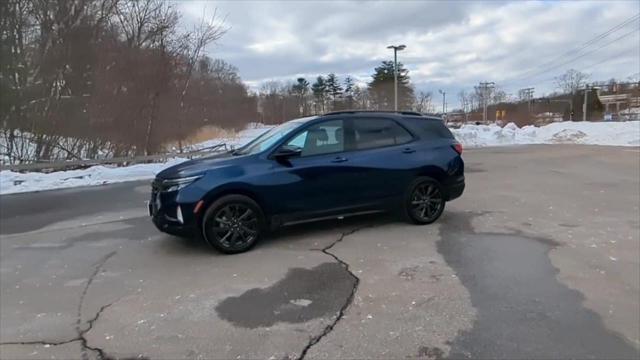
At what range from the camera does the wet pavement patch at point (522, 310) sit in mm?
3529

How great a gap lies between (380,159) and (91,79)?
1638cm

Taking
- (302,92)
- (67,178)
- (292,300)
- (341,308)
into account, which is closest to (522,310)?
(341,308)

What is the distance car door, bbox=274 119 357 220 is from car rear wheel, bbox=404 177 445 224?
0.96m

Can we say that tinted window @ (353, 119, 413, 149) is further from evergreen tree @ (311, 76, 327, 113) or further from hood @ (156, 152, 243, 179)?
evergreen tree @ (311, 76, 327, 113)

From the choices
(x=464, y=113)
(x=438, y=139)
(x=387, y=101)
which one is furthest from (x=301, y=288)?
(x=464, y=113)

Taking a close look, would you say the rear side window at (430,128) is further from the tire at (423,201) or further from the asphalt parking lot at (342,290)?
the asphalt parking lot at (342,290)

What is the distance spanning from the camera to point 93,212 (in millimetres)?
9531

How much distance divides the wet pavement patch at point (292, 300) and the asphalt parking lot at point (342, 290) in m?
0.02

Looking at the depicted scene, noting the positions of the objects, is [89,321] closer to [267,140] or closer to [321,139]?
[267,140]

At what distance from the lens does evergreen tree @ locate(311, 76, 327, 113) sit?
247 ft

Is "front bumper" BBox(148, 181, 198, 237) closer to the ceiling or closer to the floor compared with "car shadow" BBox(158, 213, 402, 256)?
closer to the ceiling

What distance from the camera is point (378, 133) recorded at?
708 cm

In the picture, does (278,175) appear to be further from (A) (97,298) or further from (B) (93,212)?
(B) (93,212)

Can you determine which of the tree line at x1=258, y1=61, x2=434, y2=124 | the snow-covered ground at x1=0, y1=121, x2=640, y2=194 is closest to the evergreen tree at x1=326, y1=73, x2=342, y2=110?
the tree line at x1=258, y1=61, x2=434, y2=124
